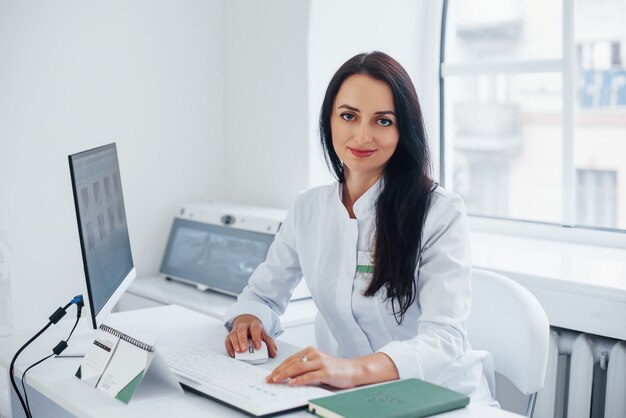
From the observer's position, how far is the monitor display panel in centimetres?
258

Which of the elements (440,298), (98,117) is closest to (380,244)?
(440,298)

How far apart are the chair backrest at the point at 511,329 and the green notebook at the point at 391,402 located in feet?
1.46

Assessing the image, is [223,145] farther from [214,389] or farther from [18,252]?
[214,389]

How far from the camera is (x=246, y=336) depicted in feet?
5.26

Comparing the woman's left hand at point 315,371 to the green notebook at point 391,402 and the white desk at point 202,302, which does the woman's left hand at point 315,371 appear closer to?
the green notebook at point 391,402

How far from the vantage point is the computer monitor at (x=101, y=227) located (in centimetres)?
141

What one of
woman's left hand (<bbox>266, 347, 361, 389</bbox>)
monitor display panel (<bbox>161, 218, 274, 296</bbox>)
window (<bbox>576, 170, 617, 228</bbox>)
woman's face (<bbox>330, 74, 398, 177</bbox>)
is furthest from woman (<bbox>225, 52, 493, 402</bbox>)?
window (<bbox>576, 170, 617, 228</bbox>)

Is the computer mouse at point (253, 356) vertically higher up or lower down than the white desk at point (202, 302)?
higher up

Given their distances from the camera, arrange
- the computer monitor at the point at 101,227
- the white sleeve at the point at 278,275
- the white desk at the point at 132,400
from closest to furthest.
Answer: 1. the white desk at the point at 132,400
2. the computer monitor at the point at 101,227
3. the white sleeve at the point at 278,275

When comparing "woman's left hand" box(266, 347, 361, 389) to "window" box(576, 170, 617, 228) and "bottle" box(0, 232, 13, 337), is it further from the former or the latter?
"window" box(576, 170, 617, 228)

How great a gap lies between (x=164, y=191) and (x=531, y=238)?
54.5 inches

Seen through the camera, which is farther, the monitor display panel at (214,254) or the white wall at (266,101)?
the white wall at (266,101)

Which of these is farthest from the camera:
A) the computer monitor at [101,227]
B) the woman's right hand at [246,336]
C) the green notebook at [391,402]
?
the woman's right hand at [246,336]

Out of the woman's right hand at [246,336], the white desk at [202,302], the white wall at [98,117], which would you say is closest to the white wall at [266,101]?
the white wall at [98,117]
